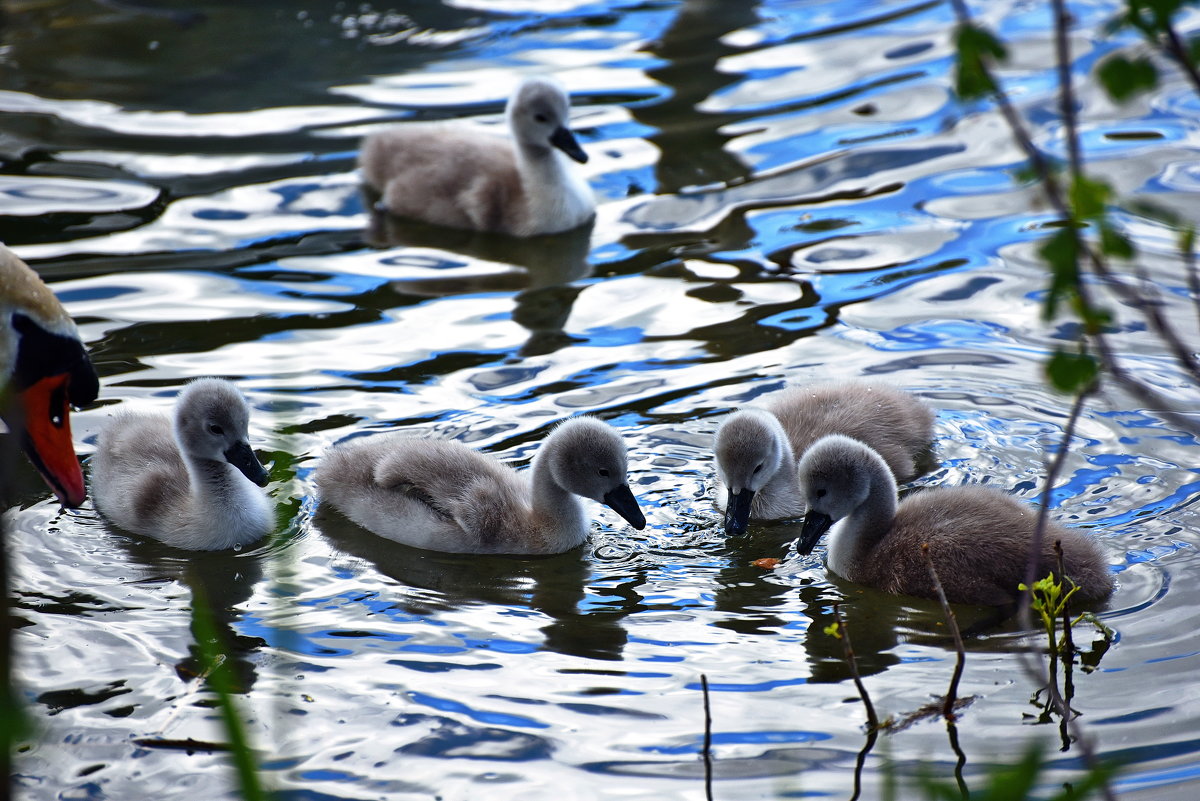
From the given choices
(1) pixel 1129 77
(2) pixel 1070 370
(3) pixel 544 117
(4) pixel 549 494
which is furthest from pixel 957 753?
(3) pixel 544 117

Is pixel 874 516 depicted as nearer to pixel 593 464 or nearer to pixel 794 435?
pixel 794 435

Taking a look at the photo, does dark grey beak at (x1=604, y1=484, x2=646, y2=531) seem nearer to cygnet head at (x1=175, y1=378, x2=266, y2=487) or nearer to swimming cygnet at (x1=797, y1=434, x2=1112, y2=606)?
swimming cygnet at (x1=797, y1=434, x2=1112, y2=606)

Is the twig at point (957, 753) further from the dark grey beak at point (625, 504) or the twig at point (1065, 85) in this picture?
the twig at point (1065, 85)

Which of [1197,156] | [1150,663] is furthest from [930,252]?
[1150,663]

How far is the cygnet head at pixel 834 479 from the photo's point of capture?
16.4ft

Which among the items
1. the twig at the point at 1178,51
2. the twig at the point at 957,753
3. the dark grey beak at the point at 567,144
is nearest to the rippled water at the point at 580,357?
the twig at the point at 957,753

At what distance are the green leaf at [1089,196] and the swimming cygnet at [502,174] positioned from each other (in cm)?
618

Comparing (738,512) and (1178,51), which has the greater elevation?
(1178,51)

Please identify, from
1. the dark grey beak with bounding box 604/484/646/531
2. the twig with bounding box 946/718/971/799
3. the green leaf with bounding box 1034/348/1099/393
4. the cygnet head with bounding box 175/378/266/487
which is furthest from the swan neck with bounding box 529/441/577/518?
the green leaf with bounding box 1034/348/1099/393

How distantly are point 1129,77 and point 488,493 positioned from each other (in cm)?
341

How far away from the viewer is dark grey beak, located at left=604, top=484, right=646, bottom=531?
5.23 m

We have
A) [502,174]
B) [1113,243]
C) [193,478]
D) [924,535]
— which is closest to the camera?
[1113,243]

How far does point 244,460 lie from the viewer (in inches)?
208

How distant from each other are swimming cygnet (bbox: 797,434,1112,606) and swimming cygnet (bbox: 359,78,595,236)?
3.68 metres
